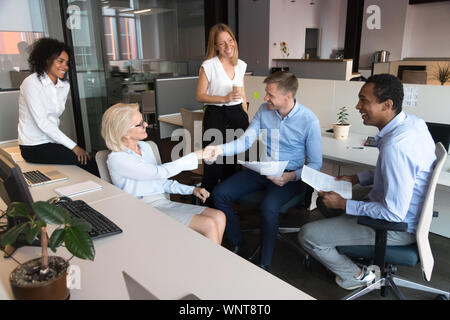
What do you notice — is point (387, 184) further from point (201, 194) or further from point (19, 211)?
point (19, 211)

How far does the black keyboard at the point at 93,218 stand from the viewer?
1.49 metres

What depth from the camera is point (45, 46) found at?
103 inches

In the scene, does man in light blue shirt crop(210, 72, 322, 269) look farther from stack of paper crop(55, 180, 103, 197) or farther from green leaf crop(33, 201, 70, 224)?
green leaf crop(33, 201, 70, 224)

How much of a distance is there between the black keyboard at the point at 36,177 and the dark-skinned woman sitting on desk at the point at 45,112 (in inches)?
9.6

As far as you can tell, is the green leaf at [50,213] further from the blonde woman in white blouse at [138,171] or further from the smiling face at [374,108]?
the smiling face at [374,108]

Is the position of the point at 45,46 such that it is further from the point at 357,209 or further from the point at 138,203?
the point at 357,209

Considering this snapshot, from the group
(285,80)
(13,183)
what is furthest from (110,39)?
(13,183)

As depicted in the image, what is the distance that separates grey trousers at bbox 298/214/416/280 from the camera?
1.85m

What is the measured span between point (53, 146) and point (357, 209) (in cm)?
202

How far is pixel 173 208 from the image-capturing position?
2.04m

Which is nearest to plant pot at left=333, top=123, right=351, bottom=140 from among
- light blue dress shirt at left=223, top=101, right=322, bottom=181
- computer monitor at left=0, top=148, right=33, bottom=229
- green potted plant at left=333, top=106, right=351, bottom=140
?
green potted plant at left=333, top=106, right=351, bottom=140

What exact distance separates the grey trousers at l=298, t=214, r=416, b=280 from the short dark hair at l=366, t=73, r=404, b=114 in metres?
0.63

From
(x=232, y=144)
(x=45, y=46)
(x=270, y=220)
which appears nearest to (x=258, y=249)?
(x=270, y=220)

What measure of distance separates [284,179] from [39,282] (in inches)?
65.8
